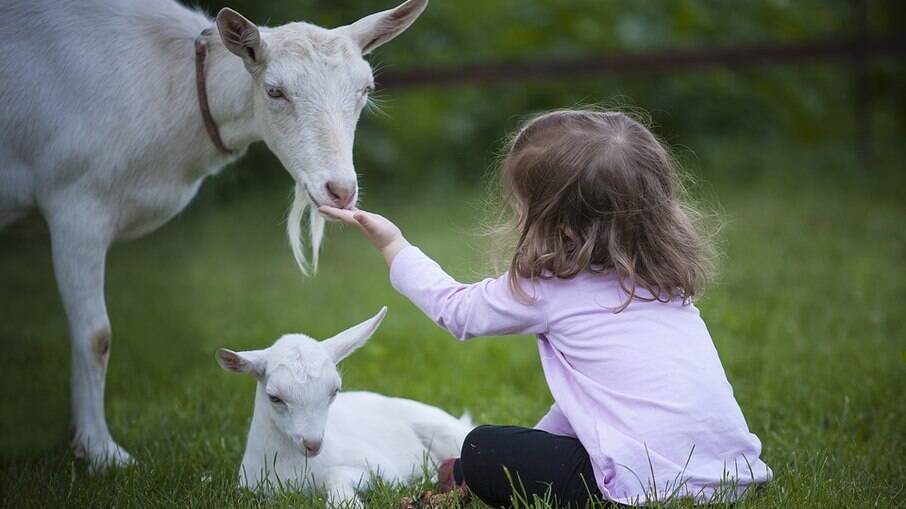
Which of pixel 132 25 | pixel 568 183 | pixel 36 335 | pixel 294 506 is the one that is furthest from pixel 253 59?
pixel 36 335

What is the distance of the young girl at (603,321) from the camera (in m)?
2.48

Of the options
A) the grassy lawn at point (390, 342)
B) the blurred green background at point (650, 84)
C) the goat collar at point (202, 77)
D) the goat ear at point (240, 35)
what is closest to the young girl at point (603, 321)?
the grassy lawn at point (390, 342)

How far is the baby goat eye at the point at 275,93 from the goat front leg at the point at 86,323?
74 centimetres

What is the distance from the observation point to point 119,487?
9.73 feet

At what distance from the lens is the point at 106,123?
3.32 meters

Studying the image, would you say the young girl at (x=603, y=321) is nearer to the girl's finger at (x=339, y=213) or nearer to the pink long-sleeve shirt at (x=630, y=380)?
the pink long-sleeve shirt at (x=630, y=380)

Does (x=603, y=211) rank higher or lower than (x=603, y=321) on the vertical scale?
higher

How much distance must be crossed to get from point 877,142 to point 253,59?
802cm

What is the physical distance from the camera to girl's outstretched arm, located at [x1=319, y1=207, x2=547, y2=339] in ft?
8.43

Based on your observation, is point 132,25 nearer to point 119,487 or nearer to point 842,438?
point 119,487

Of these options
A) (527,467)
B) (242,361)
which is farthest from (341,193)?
(527,467)

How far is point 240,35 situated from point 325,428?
1125 mm

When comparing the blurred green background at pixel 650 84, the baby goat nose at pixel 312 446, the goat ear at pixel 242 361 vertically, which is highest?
the goat ear at pixel 242 361

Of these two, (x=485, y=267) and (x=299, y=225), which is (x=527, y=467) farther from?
(x=299, y=225)
